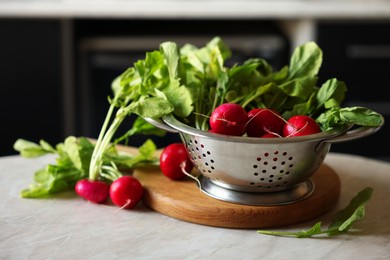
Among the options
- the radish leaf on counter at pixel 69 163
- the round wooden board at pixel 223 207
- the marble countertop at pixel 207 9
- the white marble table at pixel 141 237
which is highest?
the marble countertop at pixel 207 9

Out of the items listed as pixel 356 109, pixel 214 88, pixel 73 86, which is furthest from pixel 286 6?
pixel 356 109

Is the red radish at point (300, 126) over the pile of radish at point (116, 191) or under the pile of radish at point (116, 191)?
over

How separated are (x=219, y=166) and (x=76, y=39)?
1538mm

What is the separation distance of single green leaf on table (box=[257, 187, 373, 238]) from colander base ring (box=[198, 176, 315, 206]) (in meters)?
0.07

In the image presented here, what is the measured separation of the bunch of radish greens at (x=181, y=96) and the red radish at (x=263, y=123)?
0.24 ft

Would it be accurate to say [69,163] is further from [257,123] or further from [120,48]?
[120,48]

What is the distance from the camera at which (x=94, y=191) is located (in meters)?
1.18

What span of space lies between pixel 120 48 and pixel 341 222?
1544 mm

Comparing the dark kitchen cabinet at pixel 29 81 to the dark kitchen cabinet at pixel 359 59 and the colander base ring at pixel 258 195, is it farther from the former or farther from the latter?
the colander base ring at pixel 258 195

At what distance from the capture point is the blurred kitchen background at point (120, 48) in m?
2.43

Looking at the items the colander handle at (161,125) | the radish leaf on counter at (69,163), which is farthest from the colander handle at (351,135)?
the radish leaf on counter at (69,163)

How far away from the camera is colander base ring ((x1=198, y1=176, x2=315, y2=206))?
1.14 metres

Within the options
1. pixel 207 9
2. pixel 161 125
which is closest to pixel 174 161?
pixel 161 125

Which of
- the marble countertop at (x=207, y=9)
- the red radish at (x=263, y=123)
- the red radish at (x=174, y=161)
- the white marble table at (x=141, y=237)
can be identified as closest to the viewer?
the white marble table at (x=141, y=237)
